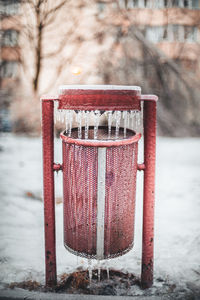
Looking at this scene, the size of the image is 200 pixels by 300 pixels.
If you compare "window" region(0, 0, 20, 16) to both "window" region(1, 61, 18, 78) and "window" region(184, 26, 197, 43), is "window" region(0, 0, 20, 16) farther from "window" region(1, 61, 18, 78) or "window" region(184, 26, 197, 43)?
"window" region(184, 26, 197, 43)

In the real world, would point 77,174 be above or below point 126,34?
below

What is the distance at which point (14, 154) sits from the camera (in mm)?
6312

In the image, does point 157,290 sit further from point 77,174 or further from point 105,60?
point 105,60

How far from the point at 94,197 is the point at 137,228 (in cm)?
153

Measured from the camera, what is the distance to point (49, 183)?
1.93 meters

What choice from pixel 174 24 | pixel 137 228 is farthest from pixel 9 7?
pixel 137 228

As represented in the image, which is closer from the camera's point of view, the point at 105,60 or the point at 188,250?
the point at 188,250

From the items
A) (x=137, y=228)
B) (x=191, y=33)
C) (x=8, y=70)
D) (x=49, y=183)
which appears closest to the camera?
(x=49, y=183)

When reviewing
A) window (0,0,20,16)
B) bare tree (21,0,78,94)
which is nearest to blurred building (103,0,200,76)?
bare tree (21,0,78,94)

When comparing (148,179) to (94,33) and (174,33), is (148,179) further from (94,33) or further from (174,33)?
(174,33)

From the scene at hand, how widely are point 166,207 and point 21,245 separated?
1.88 m

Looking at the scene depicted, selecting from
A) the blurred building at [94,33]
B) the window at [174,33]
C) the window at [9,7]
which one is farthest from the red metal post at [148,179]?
the window at [9,7]

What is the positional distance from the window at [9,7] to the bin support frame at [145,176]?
26.1ft

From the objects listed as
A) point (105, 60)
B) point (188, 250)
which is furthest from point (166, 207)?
point (105, 60)
